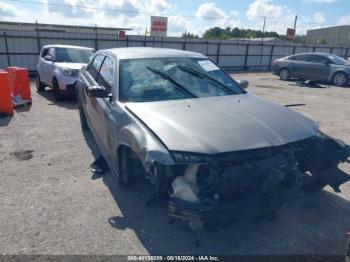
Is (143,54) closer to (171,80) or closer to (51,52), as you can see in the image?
(171,80)

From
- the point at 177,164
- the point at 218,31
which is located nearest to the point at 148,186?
the point at 177,164

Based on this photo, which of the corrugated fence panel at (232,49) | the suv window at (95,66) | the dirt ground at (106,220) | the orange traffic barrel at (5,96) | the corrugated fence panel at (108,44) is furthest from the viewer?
the corrugated fence panel at (232,49)

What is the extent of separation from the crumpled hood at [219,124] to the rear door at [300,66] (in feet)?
44.4

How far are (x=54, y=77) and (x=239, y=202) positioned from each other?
7.87m

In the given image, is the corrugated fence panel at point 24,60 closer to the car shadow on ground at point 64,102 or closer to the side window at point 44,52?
the side window at point 44,52

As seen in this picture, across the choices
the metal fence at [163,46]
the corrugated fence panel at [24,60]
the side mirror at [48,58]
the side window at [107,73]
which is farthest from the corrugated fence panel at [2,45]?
the side window at [107,73]

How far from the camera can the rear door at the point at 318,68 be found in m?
15.0

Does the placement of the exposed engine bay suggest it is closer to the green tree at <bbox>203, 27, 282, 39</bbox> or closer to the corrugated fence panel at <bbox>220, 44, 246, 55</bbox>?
the corrugated fence panel at <bbox>220, 44, 246, 55</bbox>

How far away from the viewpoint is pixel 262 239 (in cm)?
297

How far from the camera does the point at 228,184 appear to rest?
2498mm

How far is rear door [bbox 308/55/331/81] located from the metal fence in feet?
23.7

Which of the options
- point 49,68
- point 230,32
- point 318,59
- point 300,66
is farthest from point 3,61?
point 230,32

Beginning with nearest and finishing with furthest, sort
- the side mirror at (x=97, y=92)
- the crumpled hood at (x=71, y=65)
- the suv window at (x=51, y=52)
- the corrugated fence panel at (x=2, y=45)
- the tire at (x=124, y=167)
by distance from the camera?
1. the tire at (x=124, y=167)
2. the side mirror at (x=97, y=92)
3. the crumpled hood at (x=71, y=65)
4. the suv window at (x=51, y=52)
5. the corrugated fence panel at (x=2, y=45)

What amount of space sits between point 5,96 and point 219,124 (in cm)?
605
